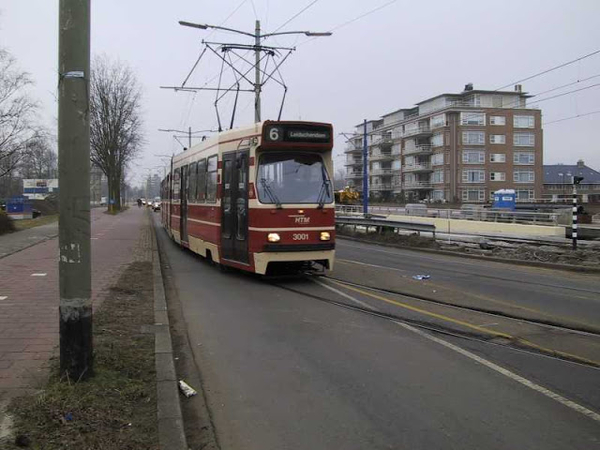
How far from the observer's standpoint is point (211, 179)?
1417 cm

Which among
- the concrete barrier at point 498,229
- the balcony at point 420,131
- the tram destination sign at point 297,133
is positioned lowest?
the concrete barrier at point 498,229

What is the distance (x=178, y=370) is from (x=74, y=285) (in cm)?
174

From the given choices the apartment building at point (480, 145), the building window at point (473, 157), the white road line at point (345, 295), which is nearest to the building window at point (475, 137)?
the apartment building at point (480, 145)

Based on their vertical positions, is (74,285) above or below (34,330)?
above

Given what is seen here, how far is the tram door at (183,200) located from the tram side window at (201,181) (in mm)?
2156

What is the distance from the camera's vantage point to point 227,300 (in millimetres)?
10125

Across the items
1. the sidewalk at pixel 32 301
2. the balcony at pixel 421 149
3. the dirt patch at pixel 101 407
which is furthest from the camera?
the balcony at pixel 421 149

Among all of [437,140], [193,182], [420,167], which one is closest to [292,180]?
[193,182]

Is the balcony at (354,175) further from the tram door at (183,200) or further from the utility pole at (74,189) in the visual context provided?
the utility pole at (74,189)

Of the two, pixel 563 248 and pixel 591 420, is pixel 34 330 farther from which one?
pixel 563 248

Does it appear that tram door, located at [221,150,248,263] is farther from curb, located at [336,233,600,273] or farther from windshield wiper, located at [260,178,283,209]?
curb, located at [336,233,600,273]

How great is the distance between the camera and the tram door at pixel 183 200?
18.0 meters

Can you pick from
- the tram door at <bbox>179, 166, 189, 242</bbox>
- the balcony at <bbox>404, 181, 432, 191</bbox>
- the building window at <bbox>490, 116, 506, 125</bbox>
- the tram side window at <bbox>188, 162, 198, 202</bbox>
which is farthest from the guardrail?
the balcony at <bbox>404, 181, 432, 191</bbox>

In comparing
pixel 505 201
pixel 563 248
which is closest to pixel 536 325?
pixel 563 248
